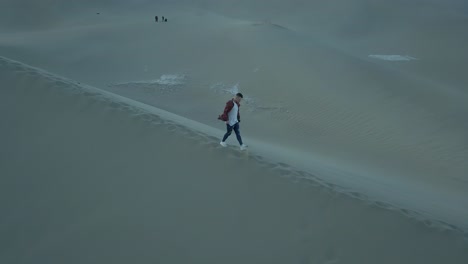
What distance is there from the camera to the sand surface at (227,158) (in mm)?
5500

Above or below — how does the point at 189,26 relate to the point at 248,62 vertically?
above

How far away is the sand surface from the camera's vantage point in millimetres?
5500

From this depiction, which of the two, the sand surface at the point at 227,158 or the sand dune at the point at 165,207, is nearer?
the sand dune at the point at 165,207

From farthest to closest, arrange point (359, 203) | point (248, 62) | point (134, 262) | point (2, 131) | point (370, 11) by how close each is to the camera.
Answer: point (370, 11) → point (248, 62) → point (2, 131) → point (359, 203) → point (134, 262)

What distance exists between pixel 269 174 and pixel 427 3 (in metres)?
35.8

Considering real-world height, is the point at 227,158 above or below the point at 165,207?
above

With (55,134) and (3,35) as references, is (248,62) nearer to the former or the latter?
(55,134)

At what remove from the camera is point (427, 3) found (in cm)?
3566

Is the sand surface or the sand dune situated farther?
the sand surface

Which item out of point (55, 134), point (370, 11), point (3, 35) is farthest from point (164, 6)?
point (55, 134)

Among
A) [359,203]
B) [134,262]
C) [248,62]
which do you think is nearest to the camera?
[134,262]

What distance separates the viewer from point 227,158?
7.44 meters

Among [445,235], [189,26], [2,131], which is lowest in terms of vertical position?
[445,235]

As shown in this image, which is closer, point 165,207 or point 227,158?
point 165,207
